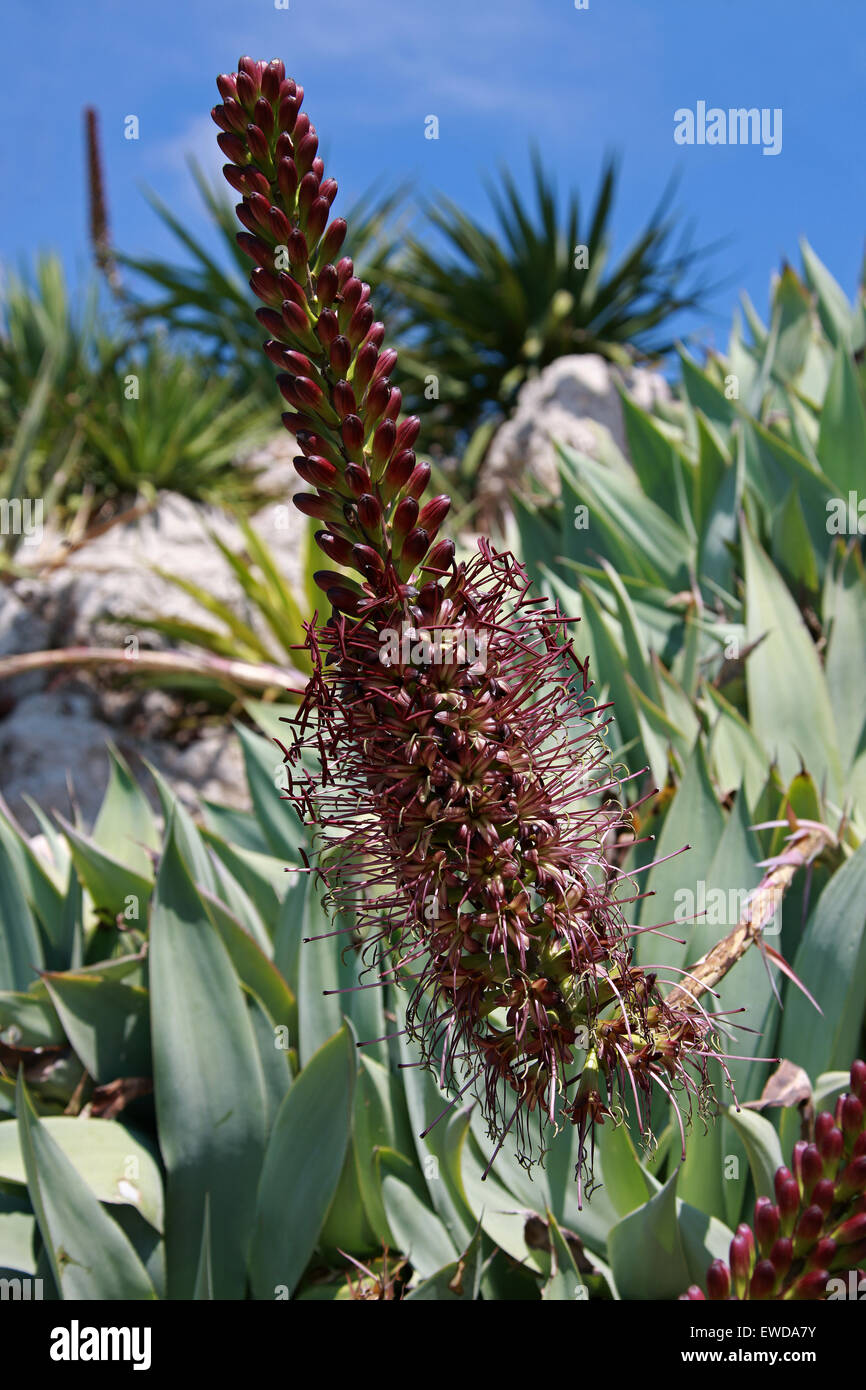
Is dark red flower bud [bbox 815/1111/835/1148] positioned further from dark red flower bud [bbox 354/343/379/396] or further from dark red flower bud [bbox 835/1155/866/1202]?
dark red flower bud [bbox 354/343/379/396]

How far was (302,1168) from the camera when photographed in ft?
5.69

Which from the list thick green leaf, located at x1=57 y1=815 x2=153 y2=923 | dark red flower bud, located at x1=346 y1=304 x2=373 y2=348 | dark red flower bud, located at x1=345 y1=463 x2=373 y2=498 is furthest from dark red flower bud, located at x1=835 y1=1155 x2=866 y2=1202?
thick green leaf, located at x1=57 y1=815 x2=153 y2=923

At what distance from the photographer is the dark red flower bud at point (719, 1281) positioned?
120cm

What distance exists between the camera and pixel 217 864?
2199 millimetres

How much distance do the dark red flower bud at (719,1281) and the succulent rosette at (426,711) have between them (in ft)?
1.04

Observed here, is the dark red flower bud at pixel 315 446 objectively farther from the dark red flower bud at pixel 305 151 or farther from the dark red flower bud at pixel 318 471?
the dark red flower bud at pixel 305 151

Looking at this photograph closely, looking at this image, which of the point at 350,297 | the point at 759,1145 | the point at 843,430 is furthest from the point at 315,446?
the point at 843,430

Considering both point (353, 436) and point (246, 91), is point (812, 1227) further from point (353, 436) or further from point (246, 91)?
point (246, 91)

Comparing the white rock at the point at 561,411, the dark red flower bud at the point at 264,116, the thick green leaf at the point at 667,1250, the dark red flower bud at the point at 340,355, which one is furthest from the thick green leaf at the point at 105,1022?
the white rock at the point at 561,411

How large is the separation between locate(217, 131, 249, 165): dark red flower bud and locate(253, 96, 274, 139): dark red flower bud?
0.02m

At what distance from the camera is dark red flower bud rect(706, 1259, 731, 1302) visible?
1.20 m

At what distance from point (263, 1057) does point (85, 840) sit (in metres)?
0.66
